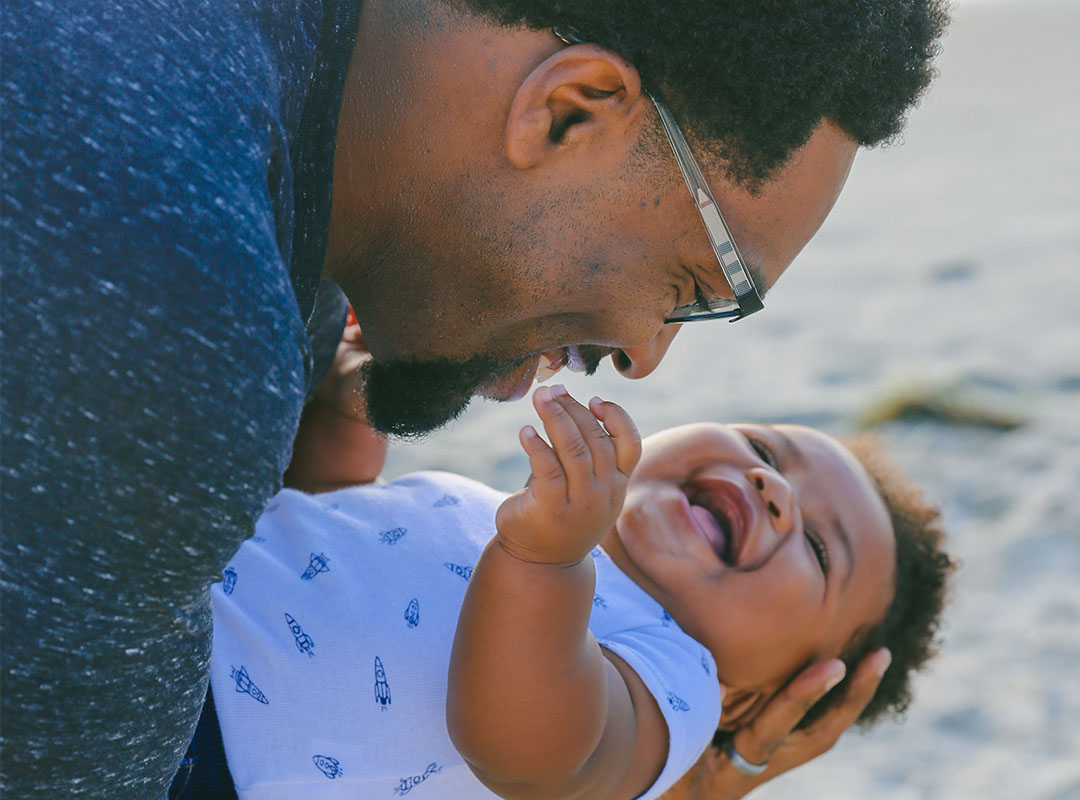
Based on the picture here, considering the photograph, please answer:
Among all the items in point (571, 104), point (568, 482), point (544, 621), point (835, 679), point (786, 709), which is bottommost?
point (786, 709)

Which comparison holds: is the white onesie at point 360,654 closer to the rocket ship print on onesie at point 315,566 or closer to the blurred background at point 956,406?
the rocket ship print on onesie at point 315,566

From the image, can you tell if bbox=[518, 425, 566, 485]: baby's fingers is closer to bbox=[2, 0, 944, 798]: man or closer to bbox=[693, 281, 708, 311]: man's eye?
bbox=[2, 0, 944, 798]: man

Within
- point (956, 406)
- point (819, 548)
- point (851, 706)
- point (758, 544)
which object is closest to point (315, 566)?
point (758, 544)

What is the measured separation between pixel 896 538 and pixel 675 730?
3.52 feet

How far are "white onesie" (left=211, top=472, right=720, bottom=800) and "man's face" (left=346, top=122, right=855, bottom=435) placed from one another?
0.42 meters

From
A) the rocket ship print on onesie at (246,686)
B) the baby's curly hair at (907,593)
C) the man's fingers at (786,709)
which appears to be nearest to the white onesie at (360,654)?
the rocket ship print on onesie at (246,686)

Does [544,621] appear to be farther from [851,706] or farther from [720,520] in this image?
[851,706]

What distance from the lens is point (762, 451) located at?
10.4 feet

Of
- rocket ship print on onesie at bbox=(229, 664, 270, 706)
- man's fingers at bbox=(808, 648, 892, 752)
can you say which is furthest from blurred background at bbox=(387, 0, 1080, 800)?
rocket ship print on onesie at bbox=(229, 664, 270, 706)

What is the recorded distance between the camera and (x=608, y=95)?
72.8 inches

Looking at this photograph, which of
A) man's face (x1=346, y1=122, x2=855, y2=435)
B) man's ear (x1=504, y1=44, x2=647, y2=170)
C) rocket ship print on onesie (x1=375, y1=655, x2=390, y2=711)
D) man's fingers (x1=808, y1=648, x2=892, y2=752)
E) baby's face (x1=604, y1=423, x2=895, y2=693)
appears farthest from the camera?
man's fingers (x1=808, y1=648, x2=892, y2=752)

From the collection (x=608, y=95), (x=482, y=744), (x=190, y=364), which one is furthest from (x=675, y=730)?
(x=190, y=364)

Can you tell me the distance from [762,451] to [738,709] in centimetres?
68

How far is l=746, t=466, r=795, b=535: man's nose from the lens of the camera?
2.86 m
